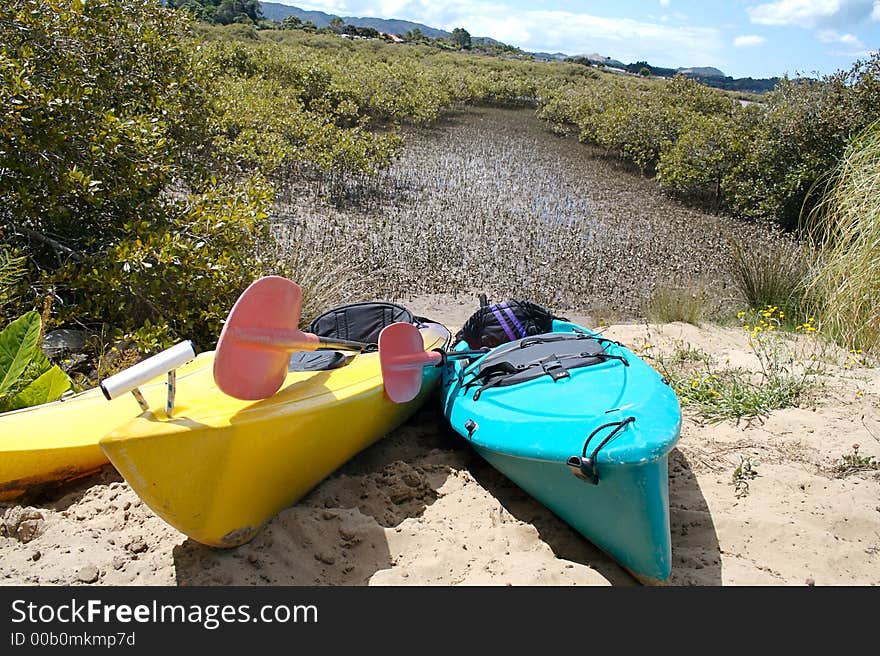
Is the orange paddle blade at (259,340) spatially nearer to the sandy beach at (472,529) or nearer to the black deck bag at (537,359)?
the sandy beach at (472,529)

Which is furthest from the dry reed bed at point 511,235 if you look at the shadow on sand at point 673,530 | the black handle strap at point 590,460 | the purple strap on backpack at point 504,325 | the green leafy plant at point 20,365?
the black handle strap at point 590,460

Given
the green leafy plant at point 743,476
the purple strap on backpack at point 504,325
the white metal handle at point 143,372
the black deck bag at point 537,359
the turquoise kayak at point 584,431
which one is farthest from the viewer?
the purple strap on backpack at point 504,325

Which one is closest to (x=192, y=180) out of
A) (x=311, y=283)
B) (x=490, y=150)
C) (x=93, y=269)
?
(x=311, y=283)

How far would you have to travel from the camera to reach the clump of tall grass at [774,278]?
629 cm

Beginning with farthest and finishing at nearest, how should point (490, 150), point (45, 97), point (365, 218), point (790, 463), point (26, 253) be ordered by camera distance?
1. point (490, 150)
2. point (365, 218)
3. point (26, 253)
4. point (45, 97)
5. point (790, 463)

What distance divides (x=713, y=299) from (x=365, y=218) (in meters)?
4.67

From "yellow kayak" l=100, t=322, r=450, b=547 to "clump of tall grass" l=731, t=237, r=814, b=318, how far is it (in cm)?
458

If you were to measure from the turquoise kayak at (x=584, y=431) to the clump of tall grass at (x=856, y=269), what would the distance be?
2376 mm

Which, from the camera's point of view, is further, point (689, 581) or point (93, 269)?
point (93, 269)

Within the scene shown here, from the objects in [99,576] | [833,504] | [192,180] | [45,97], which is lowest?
[99,576]

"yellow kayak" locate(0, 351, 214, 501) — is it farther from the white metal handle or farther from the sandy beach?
the white metal handle

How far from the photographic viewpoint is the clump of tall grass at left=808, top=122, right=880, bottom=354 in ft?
15.9

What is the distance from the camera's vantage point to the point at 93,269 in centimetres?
417

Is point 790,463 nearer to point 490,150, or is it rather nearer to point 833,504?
point 833,504
